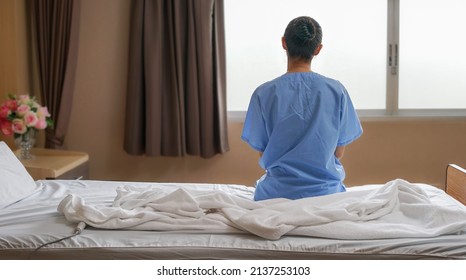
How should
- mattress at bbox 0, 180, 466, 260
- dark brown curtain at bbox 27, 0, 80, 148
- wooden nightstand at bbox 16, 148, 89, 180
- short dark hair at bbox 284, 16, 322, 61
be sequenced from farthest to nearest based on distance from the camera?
1. dark brown curtain at bbox 27, 0, 80, 148
2. wooden nightstand at bbox 16, 148, 89, 180
3. short dark hair at bbox 284, 16, 322, 61
4. mattress at bbox 0, 180, 466, 260

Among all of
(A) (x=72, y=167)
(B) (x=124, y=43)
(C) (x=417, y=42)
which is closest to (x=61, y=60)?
(B) (x=124, y=43)

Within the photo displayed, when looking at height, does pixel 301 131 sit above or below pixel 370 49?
below

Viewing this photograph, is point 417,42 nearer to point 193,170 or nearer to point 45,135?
point 193,170

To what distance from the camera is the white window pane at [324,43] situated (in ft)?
12.7

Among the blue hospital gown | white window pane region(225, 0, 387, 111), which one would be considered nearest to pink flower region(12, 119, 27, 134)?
white window pane region(225, 0, 387, 111)

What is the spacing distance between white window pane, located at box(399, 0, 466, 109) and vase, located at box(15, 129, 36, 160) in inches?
98.2

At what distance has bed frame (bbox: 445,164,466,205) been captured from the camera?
220 centimetres

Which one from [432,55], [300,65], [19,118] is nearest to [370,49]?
[432,55]

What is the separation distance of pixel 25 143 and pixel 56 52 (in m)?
0.73

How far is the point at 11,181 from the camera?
2.26 metres

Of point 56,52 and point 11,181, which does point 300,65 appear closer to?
point 11,181

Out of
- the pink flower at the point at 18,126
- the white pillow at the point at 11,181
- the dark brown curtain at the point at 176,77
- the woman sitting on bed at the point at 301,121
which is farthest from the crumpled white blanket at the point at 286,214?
the dark brown curtain at the point at 176,77

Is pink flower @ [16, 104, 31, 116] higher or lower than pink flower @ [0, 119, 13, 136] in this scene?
higher

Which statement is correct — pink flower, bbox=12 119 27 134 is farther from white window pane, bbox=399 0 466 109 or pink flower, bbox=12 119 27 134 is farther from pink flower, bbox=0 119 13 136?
white window pane, bbox=399 0 466 109
